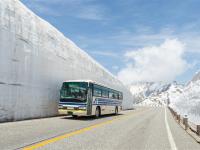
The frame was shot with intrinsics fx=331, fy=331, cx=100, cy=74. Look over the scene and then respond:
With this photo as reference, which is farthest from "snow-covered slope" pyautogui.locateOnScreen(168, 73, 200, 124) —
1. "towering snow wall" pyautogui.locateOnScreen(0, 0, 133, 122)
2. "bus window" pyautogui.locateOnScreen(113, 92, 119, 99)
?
"towering snow wall" pyautogui.locateOnScreen(0, 0, 133, 122)

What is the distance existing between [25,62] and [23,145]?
40.6 ft

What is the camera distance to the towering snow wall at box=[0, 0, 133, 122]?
61.7ft

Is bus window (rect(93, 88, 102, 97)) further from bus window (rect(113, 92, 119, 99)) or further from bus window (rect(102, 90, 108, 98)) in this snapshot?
bus window (rect(113, 92, 119, 99))

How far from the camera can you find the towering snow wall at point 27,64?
18812 millimetres

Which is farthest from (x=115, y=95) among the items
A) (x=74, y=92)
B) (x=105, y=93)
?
(x=74, y=92)

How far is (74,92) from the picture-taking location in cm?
2383

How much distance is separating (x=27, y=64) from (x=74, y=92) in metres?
4.14

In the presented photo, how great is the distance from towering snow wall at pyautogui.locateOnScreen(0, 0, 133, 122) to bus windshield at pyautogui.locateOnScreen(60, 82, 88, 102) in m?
1.77

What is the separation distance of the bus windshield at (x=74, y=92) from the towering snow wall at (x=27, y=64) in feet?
5.81

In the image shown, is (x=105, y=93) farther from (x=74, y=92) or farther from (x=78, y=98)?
(x=78, y=98)

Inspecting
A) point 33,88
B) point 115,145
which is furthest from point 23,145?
point 33,88

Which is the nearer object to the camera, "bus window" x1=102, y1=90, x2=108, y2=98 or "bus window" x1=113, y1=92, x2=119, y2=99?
"bus window" x1=102, y1=90, x2=108, y2=98

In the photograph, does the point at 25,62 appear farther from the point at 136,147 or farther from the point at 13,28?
the point at 136,147

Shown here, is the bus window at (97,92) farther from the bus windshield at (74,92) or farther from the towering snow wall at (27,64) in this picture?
the towering snow wall at (27,64)
